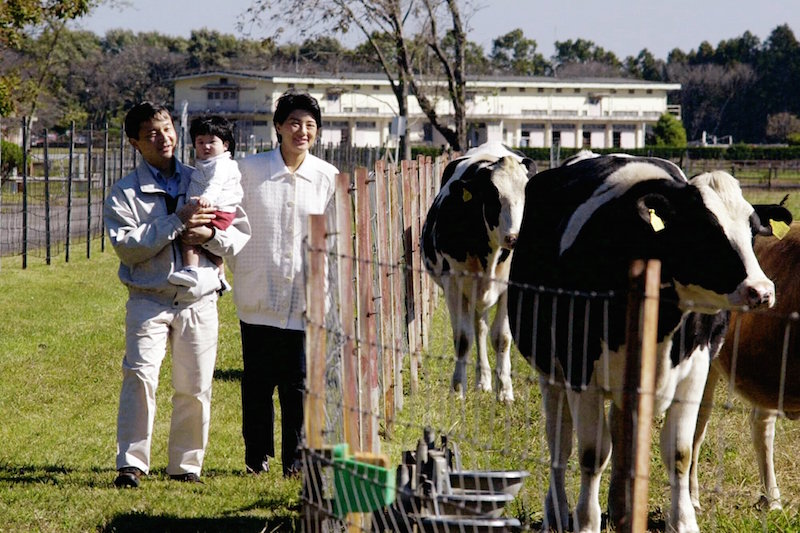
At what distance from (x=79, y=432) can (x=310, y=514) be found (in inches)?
155

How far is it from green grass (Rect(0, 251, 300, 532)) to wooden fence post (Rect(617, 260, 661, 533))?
2454mm

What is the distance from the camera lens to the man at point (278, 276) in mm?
6883

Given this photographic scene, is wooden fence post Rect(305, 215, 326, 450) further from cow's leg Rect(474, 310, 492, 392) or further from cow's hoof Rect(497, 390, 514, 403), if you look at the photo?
cow's leg Rect(474, 310, 492, 392)

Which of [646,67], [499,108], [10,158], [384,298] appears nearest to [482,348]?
[384,298]

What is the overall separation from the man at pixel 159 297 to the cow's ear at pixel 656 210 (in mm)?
2413

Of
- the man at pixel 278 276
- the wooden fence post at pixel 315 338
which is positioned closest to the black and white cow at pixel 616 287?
the wooden fence post at pixel 315 338

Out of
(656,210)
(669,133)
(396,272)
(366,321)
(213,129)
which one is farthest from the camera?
(669,133)

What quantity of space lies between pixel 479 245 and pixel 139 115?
12.9 ft

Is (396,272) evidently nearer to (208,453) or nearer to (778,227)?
(208,453)

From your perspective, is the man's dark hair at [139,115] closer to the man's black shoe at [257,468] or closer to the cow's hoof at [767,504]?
the man's black shoe at [257,468]

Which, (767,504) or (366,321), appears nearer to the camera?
(767,504)

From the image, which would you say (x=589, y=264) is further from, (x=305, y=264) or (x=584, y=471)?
(x=305, y=264)

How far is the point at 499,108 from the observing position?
312 ft

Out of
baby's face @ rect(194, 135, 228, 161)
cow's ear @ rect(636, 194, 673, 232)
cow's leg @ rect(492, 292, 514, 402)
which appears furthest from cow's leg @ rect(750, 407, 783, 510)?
baby's face @ rect(194, 135, 228, 161)
